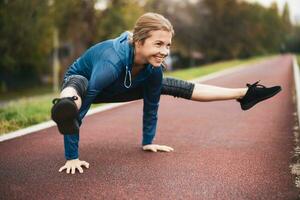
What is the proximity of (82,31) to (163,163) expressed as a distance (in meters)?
34.2

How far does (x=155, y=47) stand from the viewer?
3867mm

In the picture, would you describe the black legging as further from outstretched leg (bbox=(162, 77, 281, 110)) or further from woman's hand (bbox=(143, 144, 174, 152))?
woman's hand (bbox=(143, 144, 174, 152))

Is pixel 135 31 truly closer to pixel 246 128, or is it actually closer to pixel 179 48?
pixel 246 128

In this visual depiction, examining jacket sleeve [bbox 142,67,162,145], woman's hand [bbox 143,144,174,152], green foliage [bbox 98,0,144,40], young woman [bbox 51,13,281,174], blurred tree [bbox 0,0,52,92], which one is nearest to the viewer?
young woman [bbox 51,13,281,174]

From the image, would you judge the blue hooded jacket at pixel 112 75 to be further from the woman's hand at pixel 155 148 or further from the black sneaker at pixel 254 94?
the black sneaker at pixel 254 94

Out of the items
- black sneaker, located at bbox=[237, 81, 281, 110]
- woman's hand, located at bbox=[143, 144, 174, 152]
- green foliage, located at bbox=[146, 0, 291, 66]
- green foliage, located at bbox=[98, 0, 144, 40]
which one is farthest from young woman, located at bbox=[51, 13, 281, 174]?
green foliage, located at bbox=[146, 0, 291, 66]

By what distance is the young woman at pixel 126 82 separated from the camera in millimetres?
3594

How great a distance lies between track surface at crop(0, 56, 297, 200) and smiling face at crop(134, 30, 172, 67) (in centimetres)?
100

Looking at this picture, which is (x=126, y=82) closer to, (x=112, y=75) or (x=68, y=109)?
(x=112, y=75)

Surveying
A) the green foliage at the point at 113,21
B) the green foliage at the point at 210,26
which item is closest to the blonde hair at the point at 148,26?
the green foliage at the point at 113,21

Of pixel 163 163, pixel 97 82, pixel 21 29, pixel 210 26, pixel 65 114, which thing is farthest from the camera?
pixel 210 26

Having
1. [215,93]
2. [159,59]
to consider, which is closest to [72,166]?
[159,59]

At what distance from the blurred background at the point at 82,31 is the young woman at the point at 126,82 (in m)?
3.30

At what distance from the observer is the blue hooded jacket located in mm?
3760
